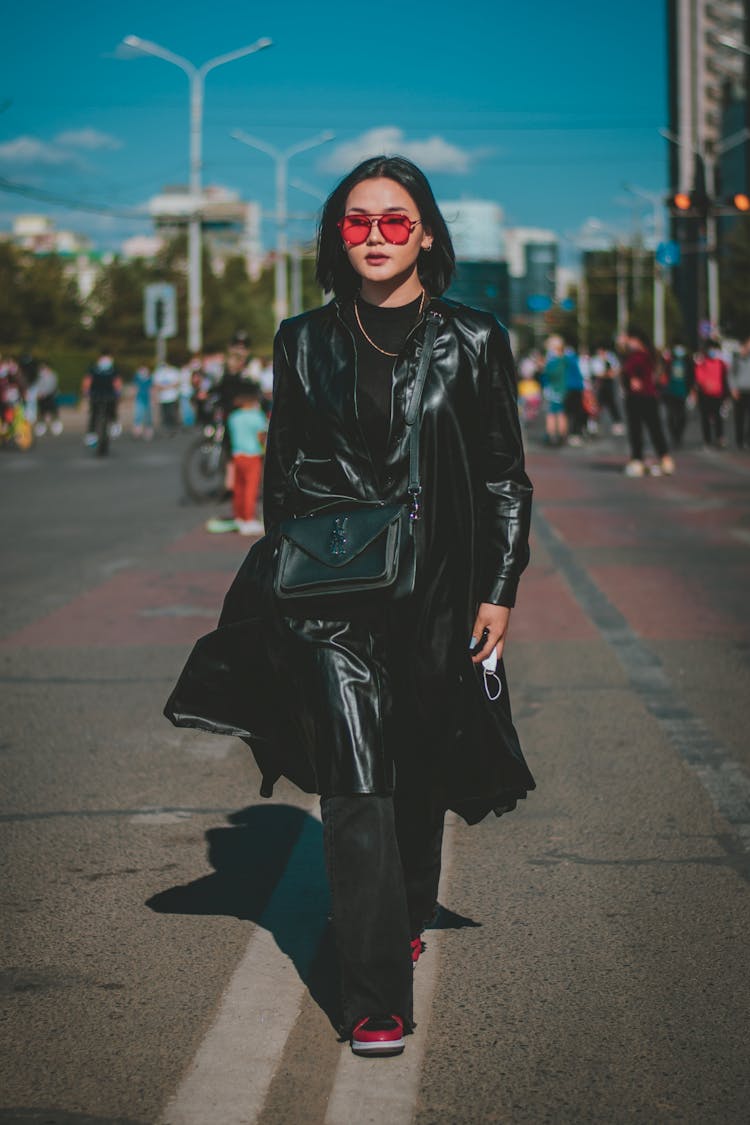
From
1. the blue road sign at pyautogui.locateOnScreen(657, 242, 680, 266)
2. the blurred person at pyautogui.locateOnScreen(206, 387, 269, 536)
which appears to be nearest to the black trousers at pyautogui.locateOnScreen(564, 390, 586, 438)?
the blurred person at pyautogui.locateOnScreen(206, 387, 269, 536)

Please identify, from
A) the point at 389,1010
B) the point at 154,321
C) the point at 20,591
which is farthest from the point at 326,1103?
the point at 154,321

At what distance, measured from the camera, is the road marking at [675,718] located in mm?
5508

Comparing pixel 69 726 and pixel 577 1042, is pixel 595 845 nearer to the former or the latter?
pixel 577 1042

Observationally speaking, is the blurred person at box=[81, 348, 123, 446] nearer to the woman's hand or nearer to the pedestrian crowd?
the pedestrian crowd

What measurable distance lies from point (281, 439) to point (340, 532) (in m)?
0.37

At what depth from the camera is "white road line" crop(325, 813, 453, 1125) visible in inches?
119

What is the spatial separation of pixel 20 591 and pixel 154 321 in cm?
3191

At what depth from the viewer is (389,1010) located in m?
3.30

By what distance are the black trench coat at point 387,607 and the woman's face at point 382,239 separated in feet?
0.37

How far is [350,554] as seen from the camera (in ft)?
10.6

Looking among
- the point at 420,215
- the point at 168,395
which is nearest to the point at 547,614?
the point at 420,215

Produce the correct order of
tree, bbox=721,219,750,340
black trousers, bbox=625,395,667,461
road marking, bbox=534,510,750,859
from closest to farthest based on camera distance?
road marking, bbox=534,510,750,859, black trousers, bbox=625,395,667,461, tree, bbox=721,219,750,340

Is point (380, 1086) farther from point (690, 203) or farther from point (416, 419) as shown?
point (690, 203)

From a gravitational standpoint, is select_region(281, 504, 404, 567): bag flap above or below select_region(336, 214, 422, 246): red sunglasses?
below
